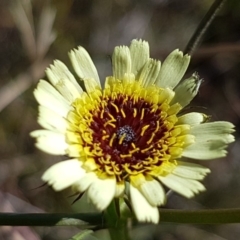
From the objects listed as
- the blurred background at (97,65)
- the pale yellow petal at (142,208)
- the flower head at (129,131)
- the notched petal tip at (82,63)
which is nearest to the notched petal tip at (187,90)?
the flower head at (129,131)

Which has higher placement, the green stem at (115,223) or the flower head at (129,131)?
the flower head at (129,131)

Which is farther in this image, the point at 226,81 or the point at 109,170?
the point at 226,81

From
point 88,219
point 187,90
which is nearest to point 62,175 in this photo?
point 88,219

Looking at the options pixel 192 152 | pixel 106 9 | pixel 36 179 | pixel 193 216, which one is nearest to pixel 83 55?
pixel 192 152

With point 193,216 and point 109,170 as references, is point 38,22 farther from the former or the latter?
point 193,216

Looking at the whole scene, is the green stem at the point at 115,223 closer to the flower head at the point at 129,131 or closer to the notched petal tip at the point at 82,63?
the flower head at the point at 129,131

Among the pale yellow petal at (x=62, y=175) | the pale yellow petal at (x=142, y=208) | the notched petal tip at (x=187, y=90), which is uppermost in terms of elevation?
the notched petal tip at (x=187, y=90)
